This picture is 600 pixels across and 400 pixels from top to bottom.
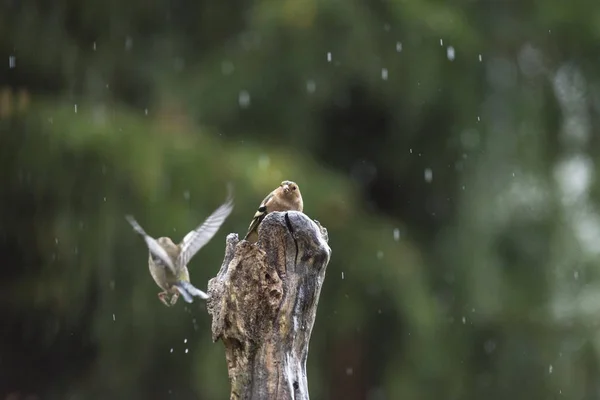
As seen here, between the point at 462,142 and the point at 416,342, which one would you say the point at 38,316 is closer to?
the point at 416,342

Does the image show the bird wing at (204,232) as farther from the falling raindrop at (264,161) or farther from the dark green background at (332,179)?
the falling raindrop at (264,161)

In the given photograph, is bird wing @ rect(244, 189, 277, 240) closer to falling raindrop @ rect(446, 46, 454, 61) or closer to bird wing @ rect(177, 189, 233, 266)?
bird wing @ rect(177, 189, 233, 266)

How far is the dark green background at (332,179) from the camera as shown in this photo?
20.0ft

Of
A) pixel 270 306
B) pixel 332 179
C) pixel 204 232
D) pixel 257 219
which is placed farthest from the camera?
pixel 332 179

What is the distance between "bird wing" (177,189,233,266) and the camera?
10.2ft

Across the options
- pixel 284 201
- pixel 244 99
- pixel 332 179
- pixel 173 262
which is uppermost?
pixel 244 99

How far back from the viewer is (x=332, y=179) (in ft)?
20.9

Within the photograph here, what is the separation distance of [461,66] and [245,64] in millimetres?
1448

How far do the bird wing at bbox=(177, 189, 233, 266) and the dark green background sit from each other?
7.59 ft

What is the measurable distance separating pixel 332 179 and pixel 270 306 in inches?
172

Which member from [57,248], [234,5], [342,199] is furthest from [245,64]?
[57,248]

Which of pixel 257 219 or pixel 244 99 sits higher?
pixel 244 99

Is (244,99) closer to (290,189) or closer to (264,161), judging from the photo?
(264,161)

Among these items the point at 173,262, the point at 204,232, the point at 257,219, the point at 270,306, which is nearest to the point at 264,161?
the point at 173,262
